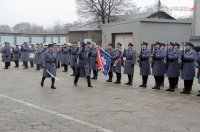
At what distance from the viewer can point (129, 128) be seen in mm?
7746

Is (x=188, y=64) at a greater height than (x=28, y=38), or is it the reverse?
(x=28, y=38)

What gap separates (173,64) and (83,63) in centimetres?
353

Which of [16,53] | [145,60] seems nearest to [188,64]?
[145,60]

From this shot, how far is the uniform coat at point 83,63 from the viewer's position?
14.7 metres

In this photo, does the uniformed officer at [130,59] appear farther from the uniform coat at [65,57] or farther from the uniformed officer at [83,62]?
the uniform coat at [65,57]

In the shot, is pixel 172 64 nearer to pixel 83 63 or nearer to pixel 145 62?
pixel 145 62

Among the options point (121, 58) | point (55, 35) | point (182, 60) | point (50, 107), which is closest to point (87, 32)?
point (55, 35)

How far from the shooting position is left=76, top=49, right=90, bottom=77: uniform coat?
14672 mm

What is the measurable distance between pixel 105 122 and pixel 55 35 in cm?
5672

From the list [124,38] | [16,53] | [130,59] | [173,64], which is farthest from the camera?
[124,38]

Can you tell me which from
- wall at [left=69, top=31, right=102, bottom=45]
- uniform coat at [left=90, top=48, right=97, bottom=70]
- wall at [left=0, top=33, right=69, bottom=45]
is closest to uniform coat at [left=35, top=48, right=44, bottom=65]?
uniform coat at [left=90, top=48, right=97, bottom=70]

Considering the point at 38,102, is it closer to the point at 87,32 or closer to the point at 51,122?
the point at 51,122

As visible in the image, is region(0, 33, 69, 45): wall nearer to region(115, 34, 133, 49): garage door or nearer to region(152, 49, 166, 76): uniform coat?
region(115, 34, 133, 49): garage door

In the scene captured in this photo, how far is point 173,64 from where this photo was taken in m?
14.3
